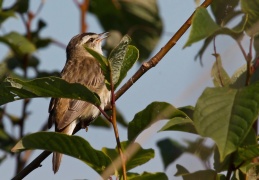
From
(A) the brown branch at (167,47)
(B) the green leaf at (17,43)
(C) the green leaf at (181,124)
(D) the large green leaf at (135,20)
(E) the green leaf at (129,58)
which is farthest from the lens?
(D) the large green leaf at (135,20)

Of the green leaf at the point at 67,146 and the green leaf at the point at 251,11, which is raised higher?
the green leaf at the point at 251,11

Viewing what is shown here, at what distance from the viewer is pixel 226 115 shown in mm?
2029

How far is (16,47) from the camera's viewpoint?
271 inches

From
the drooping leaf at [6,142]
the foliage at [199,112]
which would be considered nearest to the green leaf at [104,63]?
the foliage at [199,112]

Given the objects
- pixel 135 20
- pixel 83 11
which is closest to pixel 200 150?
pixel 83 11

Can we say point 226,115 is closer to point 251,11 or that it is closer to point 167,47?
point 251,11

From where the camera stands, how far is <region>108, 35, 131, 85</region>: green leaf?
2.71 metres

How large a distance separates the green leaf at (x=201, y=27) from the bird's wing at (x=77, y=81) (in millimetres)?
4453

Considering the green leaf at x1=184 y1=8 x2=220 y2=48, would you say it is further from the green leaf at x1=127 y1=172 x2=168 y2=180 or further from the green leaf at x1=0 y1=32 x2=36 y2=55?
the green leaf at x1=0 y1=32 x2=36 y2=55

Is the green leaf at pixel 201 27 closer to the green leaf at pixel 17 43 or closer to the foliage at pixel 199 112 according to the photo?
the foliage at pixel 199 112

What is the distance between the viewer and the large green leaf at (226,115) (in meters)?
1.92

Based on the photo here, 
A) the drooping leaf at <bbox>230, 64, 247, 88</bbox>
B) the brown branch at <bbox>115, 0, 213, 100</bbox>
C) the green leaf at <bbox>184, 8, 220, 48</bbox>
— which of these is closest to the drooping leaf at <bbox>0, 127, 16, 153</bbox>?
the brown branch at <bbox>115, 0, 213, 100</bbox>

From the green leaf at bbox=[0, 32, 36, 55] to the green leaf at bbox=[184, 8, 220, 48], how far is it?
4.93 m

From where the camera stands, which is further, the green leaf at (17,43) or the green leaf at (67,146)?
the green leaf at (17,43)
